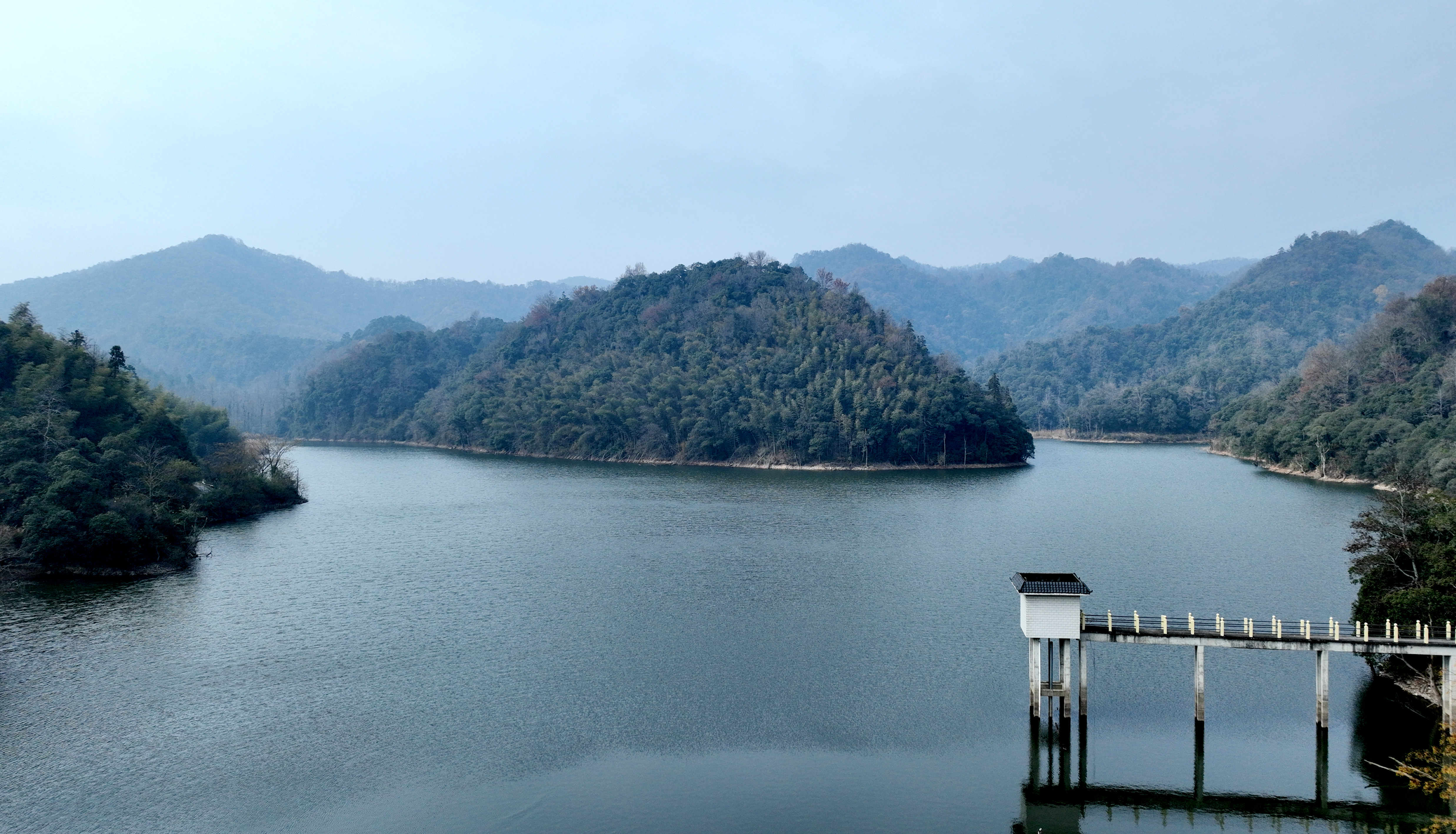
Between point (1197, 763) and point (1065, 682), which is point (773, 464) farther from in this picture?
point (1197, 763)

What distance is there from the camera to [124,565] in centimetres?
3797

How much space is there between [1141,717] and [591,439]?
7792cm

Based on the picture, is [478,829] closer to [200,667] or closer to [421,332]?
[200,667]

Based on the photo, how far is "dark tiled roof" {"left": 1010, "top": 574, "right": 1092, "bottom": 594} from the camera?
20.7 meters

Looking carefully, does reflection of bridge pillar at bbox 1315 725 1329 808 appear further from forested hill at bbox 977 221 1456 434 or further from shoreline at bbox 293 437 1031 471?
forested hill at bbox 977 221 1456 434

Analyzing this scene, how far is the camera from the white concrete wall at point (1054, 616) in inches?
819

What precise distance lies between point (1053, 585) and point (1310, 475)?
64.0 meters

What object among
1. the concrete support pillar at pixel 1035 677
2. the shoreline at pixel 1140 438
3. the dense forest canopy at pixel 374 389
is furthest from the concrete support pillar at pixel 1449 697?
the dense forest canopy at pixel 374 389

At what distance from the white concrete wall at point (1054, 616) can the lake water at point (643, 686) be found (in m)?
2.43

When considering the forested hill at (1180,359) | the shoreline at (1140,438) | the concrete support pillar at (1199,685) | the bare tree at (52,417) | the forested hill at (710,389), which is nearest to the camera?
the concrete support pillar at (1199,685)

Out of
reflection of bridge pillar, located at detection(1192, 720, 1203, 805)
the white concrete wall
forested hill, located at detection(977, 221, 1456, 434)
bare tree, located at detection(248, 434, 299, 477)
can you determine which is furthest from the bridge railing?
forested hill, located at detection(977, 221, 1456, 434)

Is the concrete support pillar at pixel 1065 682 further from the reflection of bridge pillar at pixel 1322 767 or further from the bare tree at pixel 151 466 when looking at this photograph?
the bare tree at pixel 151 466

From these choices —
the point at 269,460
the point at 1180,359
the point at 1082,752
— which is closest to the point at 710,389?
the point at 269,460

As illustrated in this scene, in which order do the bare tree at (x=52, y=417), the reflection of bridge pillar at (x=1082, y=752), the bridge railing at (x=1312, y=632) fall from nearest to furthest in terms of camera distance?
the reflection of bridge pillar at (x=1082, y=752), the bridge railing at (x=1312, y=632), the bare tree at (x=52, y=417)
